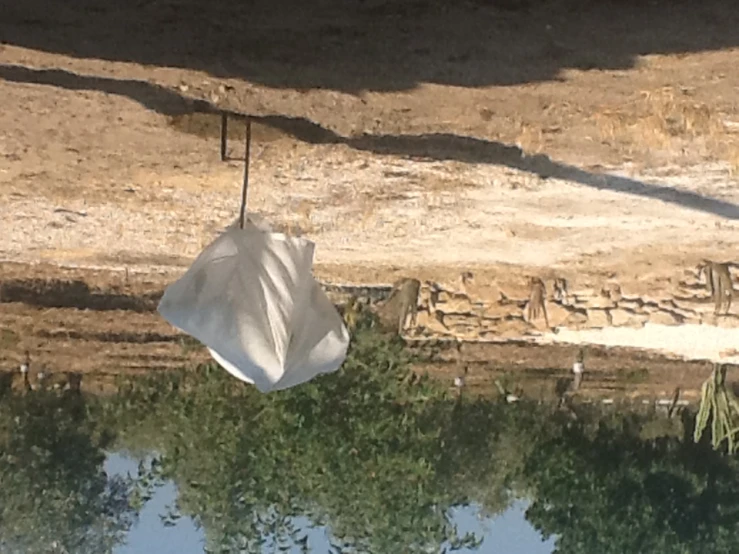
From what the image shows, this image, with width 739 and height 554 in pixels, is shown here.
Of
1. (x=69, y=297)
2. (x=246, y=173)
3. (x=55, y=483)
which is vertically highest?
(x=246, y=173)

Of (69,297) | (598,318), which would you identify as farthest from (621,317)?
(69,297)

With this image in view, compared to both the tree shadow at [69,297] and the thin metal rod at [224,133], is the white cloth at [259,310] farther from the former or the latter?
the tree shadow at [69,297]

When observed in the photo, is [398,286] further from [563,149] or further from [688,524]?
[688,524]

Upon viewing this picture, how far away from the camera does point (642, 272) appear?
92.6 inches

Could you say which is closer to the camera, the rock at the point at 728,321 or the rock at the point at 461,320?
the rock at the point at 728,321

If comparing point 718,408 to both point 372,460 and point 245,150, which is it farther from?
point 245,150

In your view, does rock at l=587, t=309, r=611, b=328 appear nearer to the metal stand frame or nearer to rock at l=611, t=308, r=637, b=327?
rock at l=611, t=308, r=637, b=327

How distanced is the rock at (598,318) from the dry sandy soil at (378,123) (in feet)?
1.12

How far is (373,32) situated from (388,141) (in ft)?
0.99

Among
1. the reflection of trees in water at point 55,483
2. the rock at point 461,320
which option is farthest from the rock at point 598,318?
the reflection of trees in water at point 55,483

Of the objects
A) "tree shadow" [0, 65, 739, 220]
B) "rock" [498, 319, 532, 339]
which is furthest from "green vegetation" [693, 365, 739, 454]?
"tree shadow" [0, 65, 739, 220]

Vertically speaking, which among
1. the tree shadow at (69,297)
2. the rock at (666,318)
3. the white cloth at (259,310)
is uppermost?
the white cloth at (259,310)

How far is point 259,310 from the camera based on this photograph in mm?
1461

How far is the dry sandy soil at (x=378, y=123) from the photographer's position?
1.39 m
